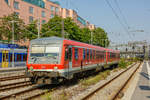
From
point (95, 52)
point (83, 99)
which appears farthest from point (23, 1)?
point (83, 99)

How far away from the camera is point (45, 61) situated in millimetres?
10586

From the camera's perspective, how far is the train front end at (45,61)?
33.6ft

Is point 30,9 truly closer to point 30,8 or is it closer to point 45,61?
point 30,8

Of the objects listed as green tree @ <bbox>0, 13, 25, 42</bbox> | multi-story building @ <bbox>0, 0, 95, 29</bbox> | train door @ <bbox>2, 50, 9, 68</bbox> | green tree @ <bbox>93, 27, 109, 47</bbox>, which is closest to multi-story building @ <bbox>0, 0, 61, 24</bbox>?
multi-story building @ <bbox>0, 0, 95, 29</bbox>

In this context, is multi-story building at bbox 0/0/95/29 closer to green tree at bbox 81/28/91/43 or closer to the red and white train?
green tree at bbox 81/28/91/43

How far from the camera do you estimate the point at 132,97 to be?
8.98m

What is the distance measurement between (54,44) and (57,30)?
27.9 meters

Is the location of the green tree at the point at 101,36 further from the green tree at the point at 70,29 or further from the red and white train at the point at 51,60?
the red and white train at the point at 51,60

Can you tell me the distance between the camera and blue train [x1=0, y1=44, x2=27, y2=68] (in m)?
24.0

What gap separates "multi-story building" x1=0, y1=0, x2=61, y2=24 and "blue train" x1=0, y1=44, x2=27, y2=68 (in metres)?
12.8

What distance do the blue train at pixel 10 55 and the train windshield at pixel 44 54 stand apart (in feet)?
46.5

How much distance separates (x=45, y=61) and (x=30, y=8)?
41.2 m

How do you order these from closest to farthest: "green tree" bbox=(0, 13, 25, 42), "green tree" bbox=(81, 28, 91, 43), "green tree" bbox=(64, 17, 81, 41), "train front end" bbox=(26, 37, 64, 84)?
"train front end" bbox=(26, 37, 64, 84), "green tree" bbox=(0, 13, 25, 42), "green tree" bbox=(64, 17, 81, 41), "green tree" bbox=(81, 28, 91, 43)

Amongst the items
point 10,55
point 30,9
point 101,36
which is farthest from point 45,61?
point 101,36
